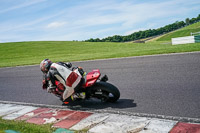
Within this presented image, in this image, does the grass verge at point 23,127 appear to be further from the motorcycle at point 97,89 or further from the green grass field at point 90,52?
the green grass field at point 90,52

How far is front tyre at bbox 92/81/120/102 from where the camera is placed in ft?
19.7

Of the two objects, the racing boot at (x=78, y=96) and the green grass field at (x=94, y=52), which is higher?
the green grass field at (x=94, y=52)

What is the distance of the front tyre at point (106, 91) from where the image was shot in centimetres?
602

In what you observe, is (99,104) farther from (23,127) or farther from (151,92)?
(23,127)

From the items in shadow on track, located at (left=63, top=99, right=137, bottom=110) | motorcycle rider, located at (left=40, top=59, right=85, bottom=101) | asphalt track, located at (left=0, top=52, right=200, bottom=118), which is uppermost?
motorcycle rider, located at (left=40, top=59, right=85, bottom=101)

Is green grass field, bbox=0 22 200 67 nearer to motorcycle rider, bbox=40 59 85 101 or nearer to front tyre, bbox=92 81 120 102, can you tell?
front tyre, bbox=92 81 120 102

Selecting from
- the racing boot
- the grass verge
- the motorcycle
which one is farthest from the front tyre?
the grass verge

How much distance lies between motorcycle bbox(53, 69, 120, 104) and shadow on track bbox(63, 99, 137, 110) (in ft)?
0.52

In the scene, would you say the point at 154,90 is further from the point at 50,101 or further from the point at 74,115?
the point at 50,101

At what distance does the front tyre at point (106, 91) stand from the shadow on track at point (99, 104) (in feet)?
0.52

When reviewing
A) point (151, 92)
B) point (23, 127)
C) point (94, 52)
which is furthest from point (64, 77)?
point (94, 52)

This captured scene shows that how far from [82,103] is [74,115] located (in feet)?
3.39

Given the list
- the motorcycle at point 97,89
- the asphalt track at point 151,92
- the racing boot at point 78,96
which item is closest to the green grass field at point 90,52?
the asphalt track at point 151,92

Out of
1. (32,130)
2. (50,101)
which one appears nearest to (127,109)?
(32,130)
